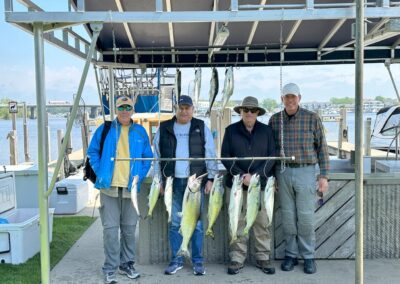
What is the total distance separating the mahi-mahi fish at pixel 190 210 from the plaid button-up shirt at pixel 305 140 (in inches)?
40.2

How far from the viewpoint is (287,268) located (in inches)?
188

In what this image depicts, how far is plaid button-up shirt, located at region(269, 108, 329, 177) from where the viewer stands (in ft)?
14.9

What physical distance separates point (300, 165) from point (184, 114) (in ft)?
4.19

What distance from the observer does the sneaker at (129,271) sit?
15.2 ft

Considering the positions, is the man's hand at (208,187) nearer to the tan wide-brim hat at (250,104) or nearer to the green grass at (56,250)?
the tan wide-brim hat at (250,104)

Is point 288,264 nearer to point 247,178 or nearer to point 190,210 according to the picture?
point 247,178

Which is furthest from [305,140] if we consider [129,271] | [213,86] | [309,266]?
[129,271]

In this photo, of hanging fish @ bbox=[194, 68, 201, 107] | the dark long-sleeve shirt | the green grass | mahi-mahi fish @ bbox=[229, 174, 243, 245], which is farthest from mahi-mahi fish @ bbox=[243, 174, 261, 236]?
the green grass

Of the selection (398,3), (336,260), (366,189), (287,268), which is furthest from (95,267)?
(398,3)

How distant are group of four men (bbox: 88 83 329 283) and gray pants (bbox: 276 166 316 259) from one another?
1 cm

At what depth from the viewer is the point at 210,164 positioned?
4582mm

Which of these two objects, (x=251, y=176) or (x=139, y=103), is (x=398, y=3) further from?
(x=139, y=103)

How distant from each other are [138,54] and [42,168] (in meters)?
3.05

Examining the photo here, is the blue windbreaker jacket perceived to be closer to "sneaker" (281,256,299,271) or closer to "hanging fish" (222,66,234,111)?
"hanging fish" (222,66,234,111)
